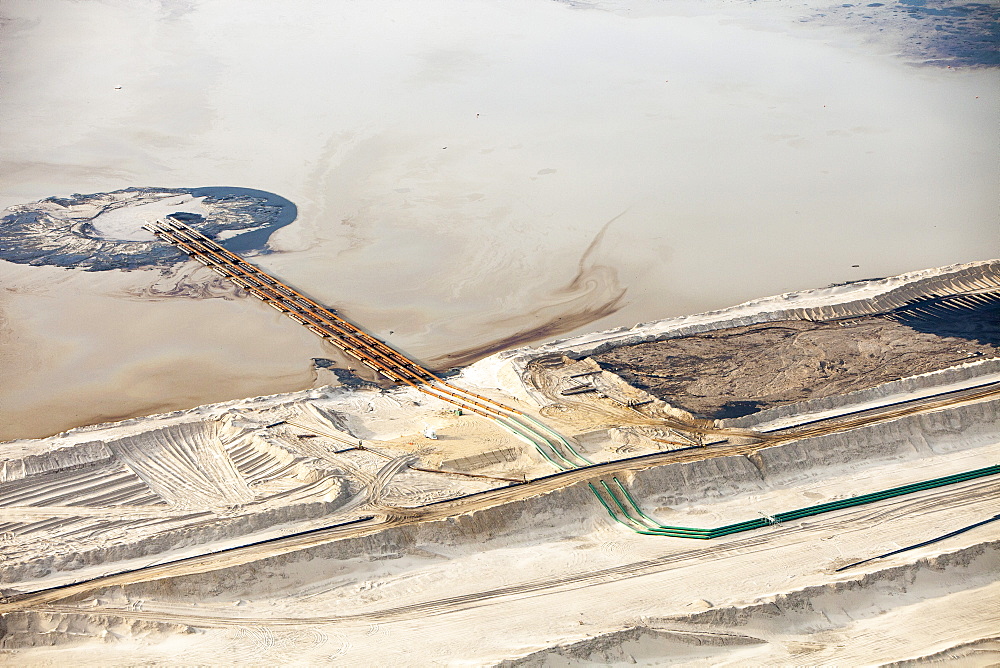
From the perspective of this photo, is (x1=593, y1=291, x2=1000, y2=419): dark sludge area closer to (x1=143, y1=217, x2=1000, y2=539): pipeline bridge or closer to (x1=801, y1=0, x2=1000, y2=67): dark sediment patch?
(x1=143, y1=217, x2=1000, y2=539): pipeline bridge

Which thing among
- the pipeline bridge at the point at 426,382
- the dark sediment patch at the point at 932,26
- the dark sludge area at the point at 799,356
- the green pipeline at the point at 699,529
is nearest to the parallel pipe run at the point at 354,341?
the pipeline bridge at the point at 426,382

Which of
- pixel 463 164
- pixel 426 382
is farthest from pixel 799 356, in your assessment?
pixel 463 164

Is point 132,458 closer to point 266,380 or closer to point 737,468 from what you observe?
point 266,380

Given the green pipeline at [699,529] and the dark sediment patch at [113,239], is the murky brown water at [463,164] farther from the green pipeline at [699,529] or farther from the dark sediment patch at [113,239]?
the green pipeline at [699,529]

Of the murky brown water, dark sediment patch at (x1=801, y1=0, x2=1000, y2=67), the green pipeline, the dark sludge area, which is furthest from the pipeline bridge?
dark sediment patch at (x1=801, y1=0, x2=1000, y2=67)

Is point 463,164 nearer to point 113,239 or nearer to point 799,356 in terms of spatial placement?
point 113,239

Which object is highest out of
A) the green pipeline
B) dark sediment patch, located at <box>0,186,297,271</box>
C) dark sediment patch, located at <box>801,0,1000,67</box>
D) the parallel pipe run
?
dark sediment patch, located at <box>801,0,1000,67</box>

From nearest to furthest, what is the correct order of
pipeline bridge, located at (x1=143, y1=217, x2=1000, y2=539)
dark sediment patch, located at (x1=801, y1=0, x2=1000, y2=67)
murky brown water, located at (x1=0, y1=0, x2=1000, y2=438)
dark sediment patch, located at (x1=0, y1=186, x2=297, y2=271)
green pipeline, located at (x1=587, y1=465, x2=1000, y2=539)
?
green pipeline, located at (x1=587, y1=465, x2=1000, y2=539), pipeline bridge, located at (x1=143, y1=217, x2=1000, y2=539), murky brown water, located at (x1=0, y1=0, x2=1000, y2=438), dark sediment patch, located at (x1=0, y1=186, x2=297, y2=271), dark sediment patch, located at (x1=801, y1=0, x2=1000, y2=67)

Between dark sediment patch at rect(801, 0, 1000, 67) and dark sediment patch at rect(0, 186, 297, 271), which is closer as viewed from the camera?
dark sediment patch at rect(0, 186, 297, 271)
